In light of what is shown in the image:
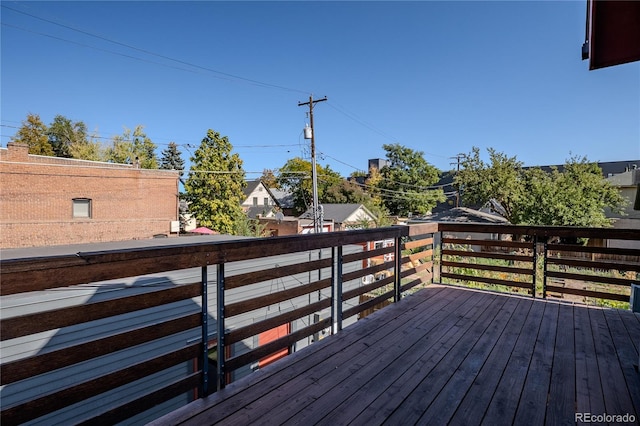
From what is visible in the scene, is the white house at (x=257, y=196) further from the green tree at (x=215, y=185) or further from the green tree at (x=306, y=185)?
the green tree at (x=215, y=185)

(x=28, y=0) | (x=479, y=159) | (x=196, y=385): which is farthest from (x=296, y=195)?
(x=196, y=385)

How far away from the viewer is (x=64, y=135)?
26438 mm

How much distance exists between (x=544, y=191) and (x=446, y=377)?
16.2 metres

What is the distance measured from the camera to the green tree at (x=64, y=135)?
2598 centimetres

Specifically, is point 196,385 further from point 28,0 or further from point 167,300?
point 28,0

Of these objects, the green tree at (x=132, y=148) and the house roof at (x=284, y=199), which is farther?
the house roof at (x=284, y=199)

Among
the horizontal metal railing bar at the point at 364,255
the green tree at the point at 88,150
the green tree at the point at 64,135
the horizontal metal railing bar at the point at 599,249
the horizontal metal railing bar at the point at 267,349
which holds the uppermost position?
the green tree at the point at 64,135

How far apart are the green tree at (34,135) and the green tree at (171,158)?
9844 mm

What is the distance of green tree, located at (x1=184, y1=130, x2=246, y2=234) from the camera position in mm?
21016

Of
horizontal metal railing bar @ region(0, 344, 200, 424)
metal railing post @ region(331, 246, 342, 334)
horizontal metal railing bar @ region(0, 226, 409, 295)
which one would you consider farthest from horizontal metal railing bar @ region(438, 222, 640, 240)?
horizontal metal railing bar @ region(0, 344, 200, 424)

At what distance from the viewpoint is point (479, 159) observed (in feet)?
61.5

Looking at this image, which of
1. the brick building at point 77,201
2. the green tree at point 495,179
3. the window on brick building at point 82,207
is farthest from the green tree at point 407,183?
the window on brick building at point 82,207

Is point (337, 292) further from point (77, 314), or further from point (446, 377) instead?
point (77, 314)

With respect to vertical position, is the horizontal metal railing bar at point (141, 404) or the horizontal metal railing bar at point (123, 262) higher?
the horizontal metal railing bar at point (123, 262)
